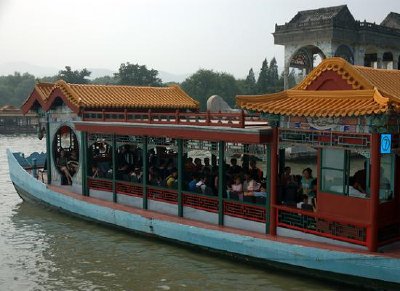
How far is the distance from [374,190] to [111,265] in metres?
5.65

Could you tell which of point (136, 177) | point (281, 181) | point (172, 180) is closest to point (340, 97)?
point (281, 181)

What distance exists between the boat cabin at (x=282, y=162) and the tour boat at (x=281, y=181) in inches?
0.8

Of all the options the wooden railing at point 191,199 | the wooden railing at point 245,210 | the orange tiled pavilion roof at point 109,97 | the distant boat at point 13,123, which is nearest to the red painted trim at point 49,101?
the orange tiled pavilion roof at point 109,97

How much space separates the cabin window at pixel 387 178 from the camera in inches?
343

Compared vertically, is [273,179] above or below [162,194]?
above

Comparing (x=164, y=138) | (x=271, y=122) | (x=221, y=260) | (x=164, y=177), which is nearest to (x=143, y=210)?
(x=164, y=177)

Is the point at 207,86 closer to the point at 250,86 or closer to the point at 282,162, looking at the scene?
the point at 250,86

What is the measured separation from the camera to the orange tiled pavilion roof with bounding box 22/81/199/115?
1399 cm

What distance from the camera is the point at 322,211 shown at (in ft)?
29.3

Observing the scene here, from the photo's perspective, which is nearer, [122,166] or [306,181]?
[306,181]

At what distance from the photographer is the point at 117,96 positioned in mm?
14844

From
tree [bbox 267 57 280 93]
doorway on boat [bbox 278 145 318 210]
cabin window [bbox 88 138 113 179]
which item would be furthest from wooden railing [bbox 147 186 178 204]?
tree [bbox 267 57 280 93]

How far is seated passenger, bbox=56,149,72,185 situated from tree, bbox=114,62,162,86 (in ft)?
218

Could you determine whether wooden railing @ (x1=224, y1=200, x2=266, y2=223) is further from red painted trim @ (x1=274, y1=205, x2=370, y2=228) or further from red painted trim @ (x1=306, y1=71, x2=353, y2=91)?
red painted trim @ (x1=306, y1=71, x2=353, y2=91)
